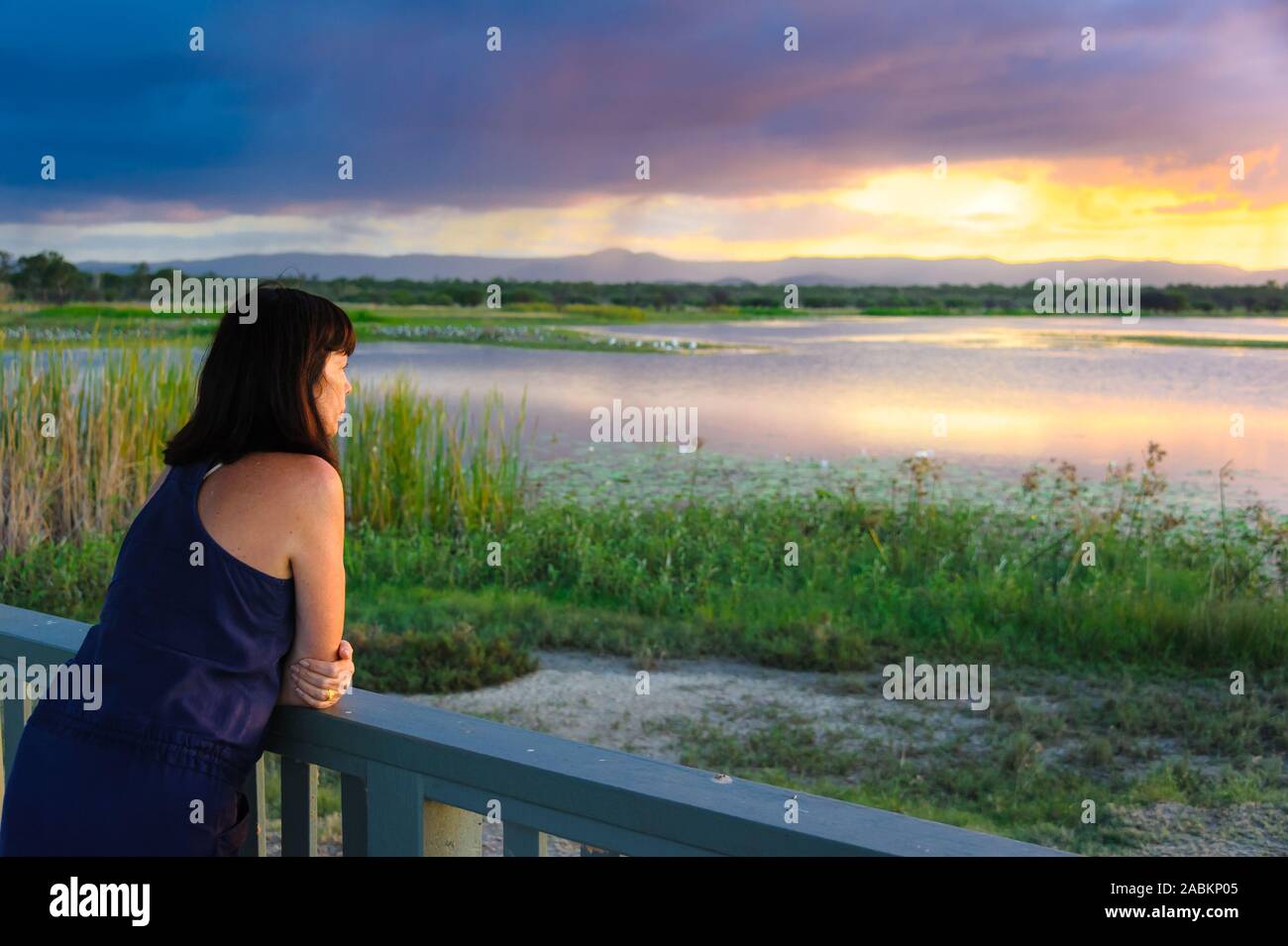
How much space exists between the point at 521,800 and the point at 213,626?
0.52 meters

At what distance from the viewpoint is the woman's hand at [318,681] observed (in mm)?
1637

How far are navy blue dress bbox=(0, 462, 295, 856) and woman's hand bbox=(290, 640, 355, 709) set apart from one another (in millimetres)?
43

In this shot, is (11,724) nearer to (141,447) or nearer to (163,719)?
(163,719)

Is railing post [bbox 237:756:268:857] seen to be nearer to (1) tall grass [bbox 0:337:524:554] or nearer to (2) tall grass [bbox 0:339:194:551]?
(2) tall grass [bbox 0:339:194:551]

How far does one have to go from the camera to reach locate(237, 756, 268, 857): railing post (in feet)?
5.72

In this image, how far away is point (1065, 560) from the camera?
791 centimetres

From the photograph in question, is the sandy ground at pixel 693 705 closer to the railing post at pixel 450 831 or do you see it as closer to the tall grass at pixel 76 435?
the railing post at pixel 450 831

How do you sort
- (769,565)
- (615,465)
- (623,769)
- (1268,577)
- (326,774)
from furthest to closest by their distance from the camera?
(615,465) → (769,565) → (1268,577) → (326,774) → (623,769)

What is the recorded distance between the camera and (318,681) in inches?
64.4

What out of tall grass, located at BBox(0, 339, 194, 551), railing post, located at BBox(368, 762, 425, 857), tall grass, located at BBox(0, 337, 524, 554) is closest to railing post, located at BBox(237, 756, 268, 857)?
railing post, located at BBox(368, 762, 425, 857)

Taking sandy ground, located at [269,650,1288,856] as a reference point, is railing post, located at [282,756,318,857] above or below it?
above
